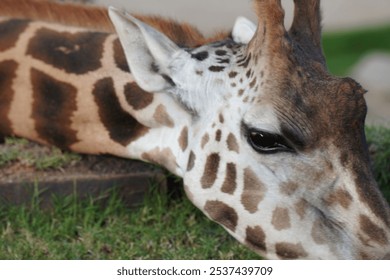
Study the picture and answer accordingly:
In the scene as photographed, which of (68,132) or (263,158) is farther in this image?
(68,132)

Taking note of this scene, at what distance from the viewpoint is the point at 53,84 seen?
209 inches

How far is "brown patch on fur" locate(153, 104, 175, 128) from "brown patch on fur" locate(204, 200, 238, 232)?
54cm

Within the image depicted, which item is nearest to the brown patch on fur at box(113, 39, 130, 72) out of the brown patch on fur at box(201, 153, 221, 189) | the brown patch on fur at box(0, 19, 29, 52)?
the brown patch on fur at box(0, 19, 29, 52)

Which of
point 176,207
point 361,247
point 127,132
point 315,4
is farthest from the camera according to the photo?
point 176,207

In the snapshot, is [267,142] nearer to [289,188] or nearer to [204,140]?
[289,188]

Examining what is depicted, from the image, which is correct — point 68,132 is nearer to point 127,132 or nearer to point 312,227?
point 127,132

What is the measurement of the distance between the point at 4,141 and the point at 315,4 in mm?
2079

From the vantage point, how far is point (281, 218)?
4.36m

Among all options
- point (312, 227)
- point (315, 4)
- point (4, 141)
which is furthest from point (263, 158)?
point (4, 141)

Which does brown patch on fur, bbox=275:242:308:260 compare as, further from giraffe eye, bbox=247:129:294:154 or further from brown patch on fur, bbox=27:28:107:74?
brown patch on fur, bbox=27:28:107:74

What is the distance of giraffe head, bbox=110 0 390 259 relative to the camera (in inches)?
167

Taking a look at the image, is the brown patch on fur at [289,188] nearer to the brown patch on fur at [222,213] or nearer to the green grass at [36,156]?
the brown patch on fur at [222,213]

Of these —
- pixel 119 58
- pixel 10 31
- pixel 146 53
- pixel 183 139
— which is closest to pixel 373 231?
pixel 183 139

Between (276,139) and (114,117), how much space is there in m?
1.22
